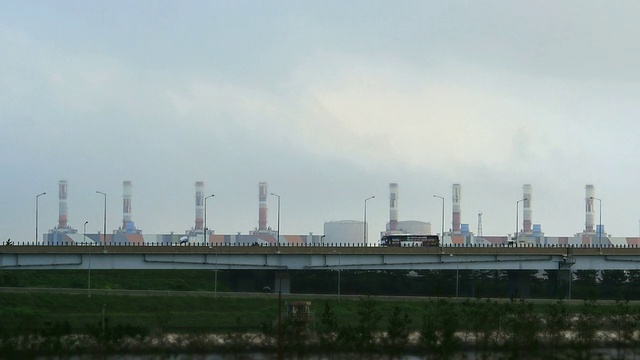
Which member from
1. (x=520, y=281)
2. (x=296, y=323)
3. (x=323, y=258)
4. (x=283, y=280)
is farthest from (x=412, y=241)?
(x=296, y=323)

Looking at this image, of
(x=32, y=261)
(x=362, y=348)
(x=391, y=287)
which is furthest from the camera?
(x=391, y=287)

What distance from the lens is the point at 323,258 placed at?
5994 inches

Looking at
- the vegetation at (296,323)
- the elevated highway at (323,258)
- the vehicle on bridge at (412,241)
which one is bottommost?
the vegetation at (296,323)

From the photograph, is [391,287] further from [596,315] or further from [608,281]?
[596,315]

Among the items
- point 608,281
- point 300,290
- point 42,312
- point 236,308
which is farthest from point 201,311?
point 608,281

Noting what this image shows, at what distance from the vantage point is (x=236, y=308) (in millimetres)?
112938

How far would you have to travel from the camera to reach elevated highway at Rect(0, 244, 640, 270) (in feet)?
468

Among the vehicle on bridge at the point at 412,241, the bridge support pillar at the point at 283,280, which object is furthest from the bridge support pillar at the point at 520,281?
the bridge support pillar at the point at 283,280

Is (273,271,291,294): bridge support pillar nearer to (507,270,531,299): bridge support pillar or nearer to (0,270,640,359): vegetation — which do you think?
(0,270,640,359): vegetation

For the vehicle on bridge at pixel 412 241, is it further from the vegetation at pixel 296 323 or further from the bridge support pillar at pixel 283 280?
the bridge support pillar at pixel 283 280

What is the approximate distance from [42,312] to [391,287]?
61188 millimetres

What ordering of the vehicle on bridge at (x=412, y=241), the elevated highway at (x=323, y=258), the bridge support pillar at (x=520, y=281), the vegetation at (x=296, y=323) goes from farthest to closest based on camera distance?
the vehicle on bridge at (x=412, y=241) < the bridge support pillar at (x=520, y=281) < the elevated highway at (x=323, y=258) < the vegetation at (x=296, y=323)

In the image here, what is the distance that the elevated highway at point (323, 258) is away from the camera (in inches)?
5620

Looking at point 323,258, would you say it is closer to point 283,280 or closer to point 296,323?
point 283,280
